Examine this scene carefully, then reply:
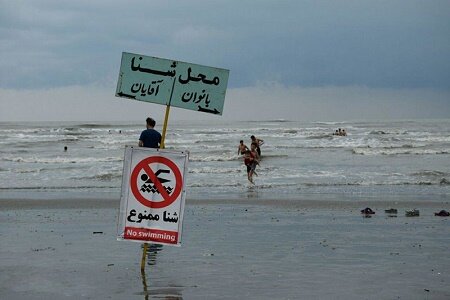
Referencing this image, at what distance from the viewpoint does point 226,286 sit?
26.6ft

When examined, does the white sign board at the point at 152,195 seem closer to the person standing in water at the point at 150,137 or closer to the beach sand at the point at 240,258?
the beach sand at the point at 240,258

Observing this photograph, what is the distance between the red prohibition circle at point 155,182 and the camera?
844 cm

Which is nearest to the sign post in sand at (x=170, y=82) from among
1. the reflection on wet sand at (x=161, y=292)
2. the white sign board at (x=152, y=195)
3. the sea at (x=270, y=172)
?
the white sign board at (x=152, y=195)

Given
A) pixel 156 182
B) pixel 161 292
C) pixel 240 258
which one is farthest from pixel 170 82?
pixel 240 258

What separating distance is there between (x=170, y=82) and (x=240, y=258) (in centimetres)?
272

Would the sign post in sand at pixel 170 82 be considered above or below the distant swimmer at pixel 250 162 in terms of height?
above

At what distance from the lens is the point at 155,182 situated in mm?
8445

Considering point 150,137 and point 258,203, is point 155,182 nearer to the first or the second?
point 150,137

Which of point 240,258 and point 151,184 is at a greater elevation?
point 151,184

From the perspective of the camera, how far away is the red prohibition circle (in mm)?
8438

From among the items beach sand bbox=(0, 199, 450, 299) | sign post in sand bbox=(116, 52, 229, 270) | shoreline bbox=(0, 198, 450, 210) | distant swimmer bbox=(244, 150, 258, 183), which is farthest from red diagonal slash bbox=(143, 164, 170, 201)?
distant swimmer bbox=(244, 150, 258, 183)

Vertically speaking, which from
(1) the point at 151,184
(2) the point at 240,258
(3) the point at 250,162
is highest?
(3) the point at 250,162

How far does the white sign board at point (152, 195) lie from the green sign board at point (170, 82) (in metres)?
0.62

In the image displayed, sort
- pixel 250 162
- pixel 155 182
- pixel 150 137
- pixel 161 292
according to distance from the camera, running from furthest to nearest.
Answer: pixel 250 162
pixel 150 137
pixel 155 182
pixel 161 292
